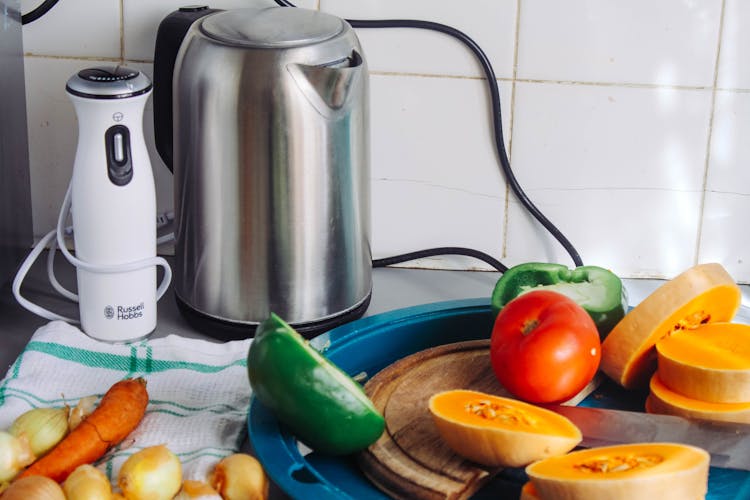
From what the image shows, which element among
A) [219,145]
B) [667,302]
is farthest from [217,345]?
[667,302]

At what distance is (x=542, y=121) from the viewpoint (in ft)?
4.35

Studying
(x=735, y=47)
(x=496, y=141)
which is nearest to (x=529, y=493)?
(x=496, y=141)

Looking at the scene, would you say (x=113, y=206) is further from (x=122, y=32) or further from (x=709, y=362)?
(x=709, y=362)

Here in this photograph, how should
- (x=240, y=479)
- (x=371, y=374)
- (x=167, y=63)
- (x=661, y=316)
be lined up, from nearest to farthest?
(x=240, y=479) < (x=661, y=316) < (x=371, y=374) < (x=167, y=63)

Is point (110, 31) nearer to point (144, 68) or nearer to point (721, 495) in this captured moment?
point (144, 68)

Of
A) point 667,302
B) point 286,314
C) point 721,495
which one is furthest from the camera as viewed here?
point 286,314

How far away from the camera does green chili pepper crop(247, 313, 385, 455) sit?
91cm

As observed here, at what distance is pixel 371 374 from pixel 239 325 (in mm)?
145

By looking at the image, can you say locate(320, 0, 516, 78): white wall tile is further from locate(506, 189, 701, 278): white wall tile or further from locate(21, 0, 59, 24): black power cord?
locate(21, 0, 59, 24): black power cord

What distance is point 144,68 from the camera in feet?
4.35

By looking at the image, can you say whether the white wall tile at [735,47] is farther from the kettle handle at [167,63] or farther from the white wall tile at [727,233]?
the kettle handle at [167,63]

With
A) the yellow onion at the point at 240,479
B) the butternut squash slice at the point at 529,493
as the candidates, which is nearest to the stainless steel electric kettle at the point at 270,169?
the yellow onion at the point at 240,479

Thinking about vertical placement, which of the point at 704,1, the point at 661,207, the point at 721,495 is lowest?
the point at 721,495

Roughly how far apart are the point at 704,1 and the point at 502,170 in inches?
11.5
